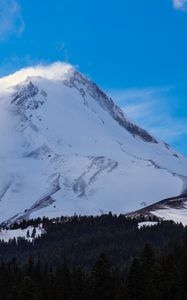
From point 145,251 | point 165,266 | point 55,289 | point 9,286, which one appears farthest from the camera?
point 9,286

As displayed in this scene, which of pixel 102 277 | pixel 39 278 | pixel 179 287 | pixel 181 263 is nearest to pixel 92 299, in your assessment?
pixel 102 277

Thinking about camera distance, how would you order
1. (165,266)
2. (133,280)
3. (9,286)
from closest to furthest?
(133,280)
(165,266)
(9,286)

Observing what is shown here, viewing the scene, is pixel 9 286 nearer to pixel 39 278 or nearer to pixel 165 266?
pixel 39 278

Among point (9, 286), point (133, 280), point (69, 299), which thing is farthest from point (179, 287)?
point (9, 286)

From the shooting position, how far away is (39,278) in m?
123

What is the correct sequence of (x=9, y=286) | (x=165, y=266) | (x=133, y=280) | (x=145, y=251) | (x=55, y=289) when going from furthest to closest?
(x=9, y=286)
(x=55, y=289)
(x=165, y=266)
(x=145, y=251)
(x=133, y=280)

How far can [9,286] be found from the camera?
117 metres

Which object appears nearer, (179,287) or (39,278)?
(179,287)

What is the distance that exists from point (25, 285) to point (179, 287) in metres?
19.9

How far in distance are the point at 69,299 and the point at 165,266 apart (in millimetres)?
15078

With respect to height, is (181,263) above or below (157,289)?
above

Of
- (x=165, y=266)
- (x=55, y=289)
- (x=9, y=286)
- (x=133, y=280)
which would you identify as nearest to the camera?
(x=133, y=280)

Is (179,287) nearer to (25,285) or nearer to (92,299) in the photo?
(92,299)

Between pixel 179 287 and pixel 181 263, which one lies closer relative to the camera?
pixel 179 287
